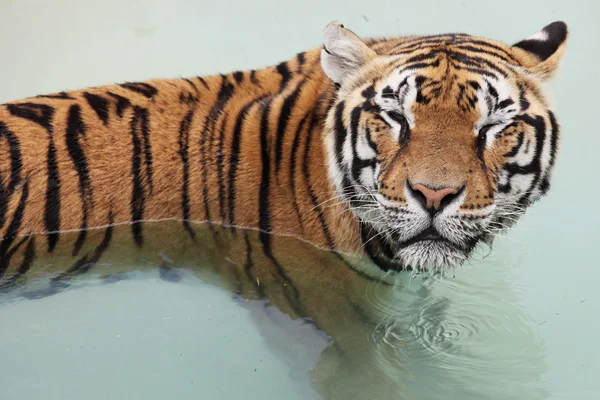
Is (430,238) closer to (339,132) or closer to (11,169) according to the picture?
(339,132)

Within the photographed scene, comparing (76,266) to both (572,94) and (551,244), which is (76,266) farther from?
(572,94)

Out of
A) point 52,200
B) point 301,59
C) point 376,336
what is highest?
point 301,59

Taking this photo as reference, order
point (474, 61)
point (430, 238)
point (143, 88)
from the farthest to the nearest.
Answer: point (143, 88)
point (474, 61)
point (430, 238)

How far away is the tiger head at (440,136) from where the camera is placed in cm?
251

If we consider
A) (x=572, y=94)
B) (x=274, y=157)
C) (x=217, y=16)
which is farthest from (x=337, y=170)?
(x=217, y=16)

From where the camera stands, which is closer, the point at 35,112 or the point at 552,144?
the point at 552,144

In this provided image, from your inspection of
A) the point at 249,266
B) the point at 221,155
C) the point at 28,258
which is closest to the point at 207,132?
the point at 221,155

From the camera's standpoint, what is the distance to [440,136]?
2.54m

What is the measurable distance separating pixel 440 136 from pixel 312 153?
58 centimetres

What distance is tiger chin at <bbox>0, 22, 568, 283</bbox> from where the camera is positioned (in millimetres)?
2561

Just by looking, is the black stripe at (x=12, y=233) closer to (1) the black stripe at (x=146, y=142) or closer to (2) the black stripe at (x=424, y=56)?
(1) the black stripe at (x=146, y=142)

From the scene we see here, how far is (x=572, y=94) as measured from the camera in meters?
4.64

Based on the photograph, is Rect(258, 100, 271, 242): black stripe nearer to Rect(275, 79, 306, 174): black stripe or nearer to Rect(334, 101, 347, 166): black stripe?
Rect(275, 79, 306, 174): black stripe

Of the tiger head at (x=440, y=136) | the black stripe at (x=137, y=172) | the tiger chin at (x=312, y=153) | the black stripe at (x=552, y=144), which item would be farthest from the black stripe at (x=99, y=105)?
the black stripe at (x=552, y=144)
